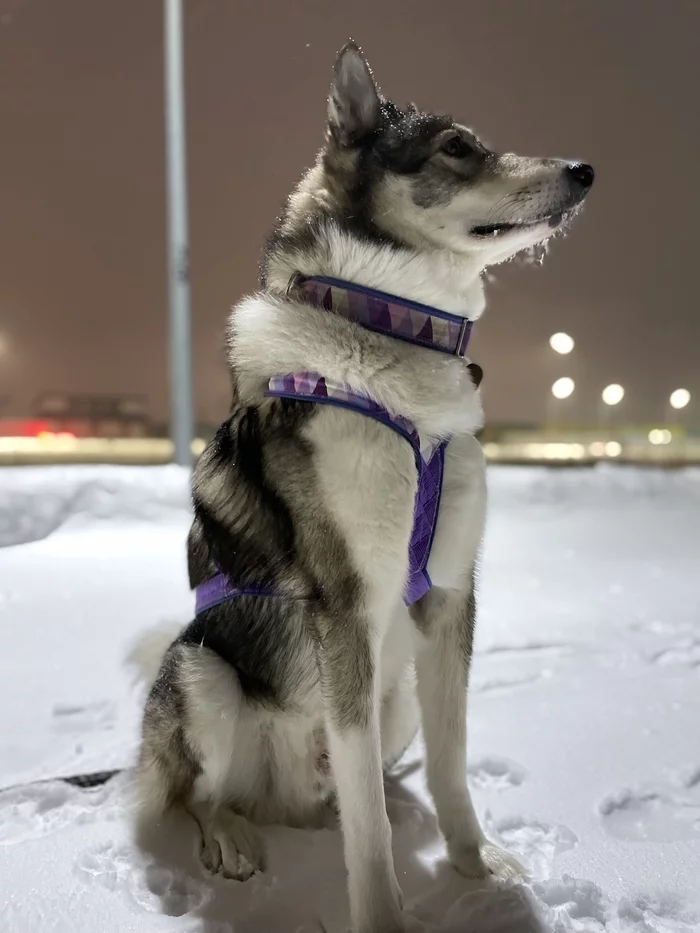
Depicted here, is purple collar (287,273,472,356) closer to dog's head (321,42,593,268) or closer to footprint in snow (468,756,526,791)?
dog's head (321,42,593,268)

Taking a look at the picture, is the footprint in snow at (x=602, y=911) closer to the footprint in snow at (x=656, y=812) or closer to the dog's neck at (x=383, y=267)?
the footprint in snow at (x=656, y=812)

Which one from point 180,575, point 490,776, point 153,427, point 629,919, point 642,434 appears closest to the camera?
point 629,919

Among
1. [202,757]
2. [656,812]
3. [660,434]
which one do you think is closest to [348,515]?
[202,757]

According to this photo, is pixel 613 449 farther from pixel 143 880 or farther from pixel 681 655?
pixel 143 880

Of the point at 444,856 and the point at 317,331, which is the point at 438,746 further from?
the point at 317,331

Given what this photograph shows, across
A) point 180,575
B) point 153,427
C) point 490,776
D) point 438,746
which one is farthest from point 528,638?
point 153,427

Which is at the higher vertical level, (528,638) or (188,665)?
(188,665)

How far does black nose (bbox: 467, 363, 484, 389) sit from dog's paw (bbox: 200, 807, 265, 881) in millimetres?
1262

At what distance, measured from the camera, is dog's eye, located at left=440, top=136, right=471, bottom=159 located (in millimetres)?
1621

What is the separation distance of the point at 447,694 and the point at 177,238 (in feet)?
17.6

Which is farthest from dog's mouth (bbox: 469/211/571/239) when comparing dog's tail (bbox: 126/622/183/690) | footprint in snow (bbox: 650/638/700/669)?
footprint in snow (bbox: 650/638/700/669)

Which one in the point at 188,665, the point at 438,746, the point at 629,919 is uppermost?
the point at 188,665

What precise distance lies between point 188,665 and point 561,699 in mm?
1544

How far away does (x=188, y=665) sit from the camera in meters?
1.65
